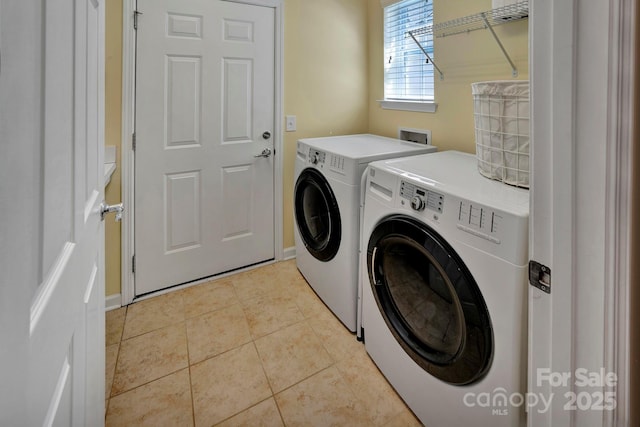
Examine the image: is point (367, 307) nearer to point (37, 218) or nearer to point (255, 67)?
point (37, 218)

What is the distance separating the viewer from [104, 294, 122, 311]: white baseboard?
6.63ft

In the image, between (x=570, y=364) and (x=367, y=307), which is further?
(x=367, y=307)

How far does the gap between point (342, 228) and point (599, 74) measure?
132cm

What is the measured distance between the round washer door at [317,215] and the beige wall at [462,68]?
2.92 ft

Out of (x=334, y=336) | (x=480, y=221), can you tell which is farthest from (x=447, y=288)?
(x=334, y=336)

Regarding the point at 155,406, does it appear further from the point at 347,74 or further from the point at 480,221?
the point at 347,74

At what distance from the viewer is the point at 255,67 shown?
2314 mm

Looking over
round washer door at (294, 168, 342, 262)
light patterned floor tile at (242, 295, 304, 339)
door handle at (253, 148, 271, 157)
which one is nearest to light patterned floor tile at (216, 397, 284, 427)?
light patterned floor tile at (242, 295, 304, 339)

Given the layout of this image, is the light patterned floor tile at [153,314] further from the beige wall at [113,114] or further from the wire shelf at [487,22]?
the wire shelf at [487,22]

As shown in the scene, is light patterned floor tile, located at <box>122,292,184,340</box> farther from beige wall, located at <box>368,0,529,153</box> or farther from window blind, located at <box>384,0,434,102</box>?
window blind, located at <box>384,0,434,102</box>

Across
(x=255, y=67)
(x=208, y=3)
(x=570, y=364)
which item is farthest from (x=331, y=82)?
(x=570, y=364)

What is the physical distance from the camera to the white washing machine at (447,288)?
35.2 inches

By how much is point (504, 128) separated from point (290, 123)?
167 cm

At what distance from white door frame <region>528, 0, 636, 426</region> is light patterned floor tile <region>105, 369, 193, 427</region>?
1.32 meters
